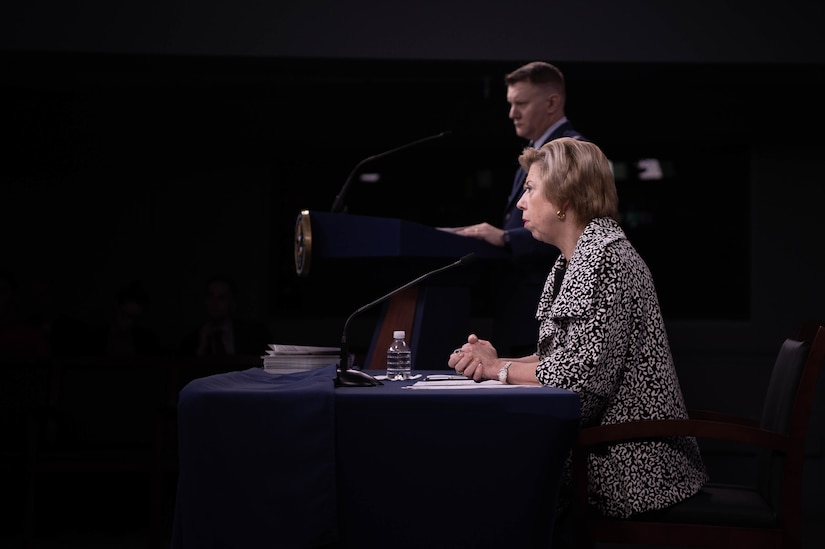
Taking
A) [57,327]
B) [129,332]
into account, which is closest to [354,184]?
[129,332]

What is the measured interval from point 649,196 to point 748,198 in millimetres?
607

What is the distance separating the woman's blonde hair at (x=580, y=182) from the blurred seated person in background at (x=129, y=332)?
377 cm

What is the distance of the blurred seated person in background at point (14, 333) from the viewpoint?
501cm

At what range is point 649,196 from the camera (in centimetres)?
611

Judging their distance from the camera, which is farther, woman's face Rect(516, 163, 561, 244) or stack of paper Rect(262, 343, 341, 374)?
stack of paper Rect(262, 343, 341, 374)

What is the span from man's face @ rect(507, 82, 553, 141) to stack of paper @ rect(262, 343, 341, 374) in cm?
140

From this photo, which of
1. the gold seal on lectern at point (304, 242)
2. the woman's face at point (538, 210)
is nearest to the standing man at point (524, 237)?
the gold seal on lectern at point (304, 242)

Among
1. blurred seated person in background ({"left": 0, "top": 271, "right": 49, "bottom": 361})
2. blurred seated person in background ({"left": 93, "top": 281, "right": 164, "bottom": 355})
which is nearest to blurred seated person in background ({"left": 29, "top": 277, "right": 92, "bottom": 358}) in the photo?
blurred seated person in background ({"left": 93, "top": 281, "right": 164, "bottom": 355})

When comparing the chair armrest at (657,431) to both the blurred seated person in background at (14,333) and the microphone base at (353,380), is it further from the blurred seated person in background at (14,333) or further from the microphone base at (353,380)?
the blurred seated person in background at (14,333)

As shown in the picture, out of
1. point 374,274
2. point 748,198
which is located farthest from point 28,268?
point 748,198

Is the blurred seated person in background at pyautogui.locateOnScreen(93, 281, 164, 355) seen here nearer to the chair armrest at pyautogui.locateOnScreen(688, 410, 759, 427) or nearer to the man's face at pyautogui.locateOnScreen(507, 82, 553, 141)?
the man's face at pyautogui.locateOnScreen(507, 82, 553, 141)

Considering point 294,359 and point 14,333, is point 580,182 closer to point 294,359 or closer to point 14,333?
point 294,359

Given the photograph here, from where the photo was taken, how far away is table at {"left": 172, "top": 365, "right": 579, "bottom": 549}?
1798 mm

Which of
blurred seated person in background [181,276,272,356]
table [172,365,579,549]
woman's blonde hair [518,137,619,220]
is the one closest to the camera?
table [172,365,579,549]
